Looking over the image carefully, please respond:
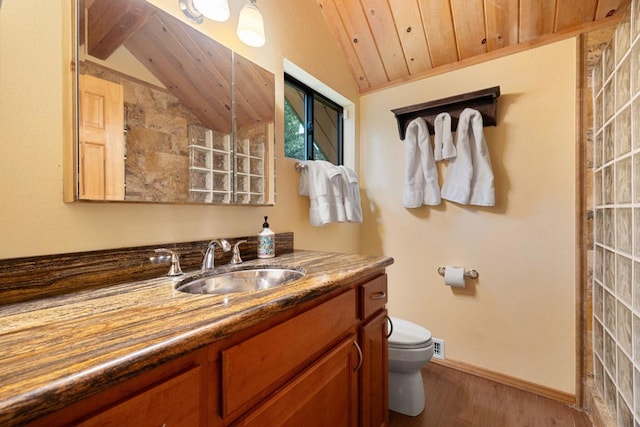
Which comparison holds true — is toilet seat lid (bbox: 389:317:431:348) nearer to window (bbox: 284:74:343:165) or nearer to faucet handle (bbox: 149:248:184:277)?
faucet handle (bbox: 149:248:184:277)

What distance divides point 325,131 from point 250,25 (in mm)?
998

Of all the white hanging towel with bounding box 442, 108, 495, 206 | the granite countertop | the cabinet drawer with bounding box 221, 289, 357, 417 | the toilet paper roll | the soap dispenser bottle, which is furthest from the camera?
the toilet paper roll

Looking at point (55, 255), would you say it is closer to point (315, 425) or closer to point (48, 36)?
point (48, 36)

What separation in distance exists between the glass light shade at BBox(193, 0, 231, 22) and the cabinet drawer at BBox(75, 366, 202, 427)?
1.22m

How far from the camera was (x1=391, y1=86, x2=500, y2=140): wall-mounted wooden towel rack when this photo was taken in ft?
5.61

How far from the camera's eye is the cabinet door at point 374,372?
1083 millimetres

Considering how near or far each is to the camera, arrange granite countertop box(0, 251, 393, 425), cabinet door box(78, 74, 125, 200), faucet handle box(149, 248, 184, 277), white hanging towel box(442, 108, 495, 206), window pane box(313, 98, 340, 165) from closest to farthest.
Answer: granite countertop box(0, 251, 393, 425) < cabinet door box(78, 74, 125, 200) < faucet handle box(149, 248, 184, 277) < white hanging towel box(442, 108, 495, 206) < window pane box(313, 98, 340, 165)

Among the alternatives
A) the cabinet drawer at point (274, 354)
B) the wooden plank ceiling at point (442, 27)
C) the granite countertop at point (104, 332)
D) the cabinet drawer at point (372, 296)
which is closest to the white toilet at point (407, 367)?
the cabinet drawer at point (372, 296)

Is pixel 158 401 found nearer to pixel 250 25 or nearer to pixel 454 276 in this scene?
pixel 250 25

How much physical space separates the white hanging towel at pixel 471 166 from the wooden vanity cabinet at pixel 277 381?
0.92m

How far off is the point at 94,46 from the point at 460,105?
1.86 m

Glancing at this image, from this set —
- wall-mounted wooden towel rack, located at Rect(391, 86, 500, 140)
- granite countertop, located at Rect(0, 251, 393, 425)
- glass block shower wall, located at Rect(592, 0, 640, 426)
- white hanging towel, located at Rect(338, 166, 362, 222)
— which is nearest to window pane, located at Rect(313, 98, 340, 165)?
white hanging towel, located at Rect(338, 166, 362, 222)

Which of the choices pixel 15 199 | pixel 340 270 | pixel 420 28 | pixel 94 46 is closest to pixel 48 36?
pixel 94 46

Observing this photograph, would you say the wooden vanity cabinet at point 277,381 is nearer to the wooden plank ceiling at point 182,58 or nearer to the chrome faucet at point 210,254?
the chrome faucet at point 210,254
